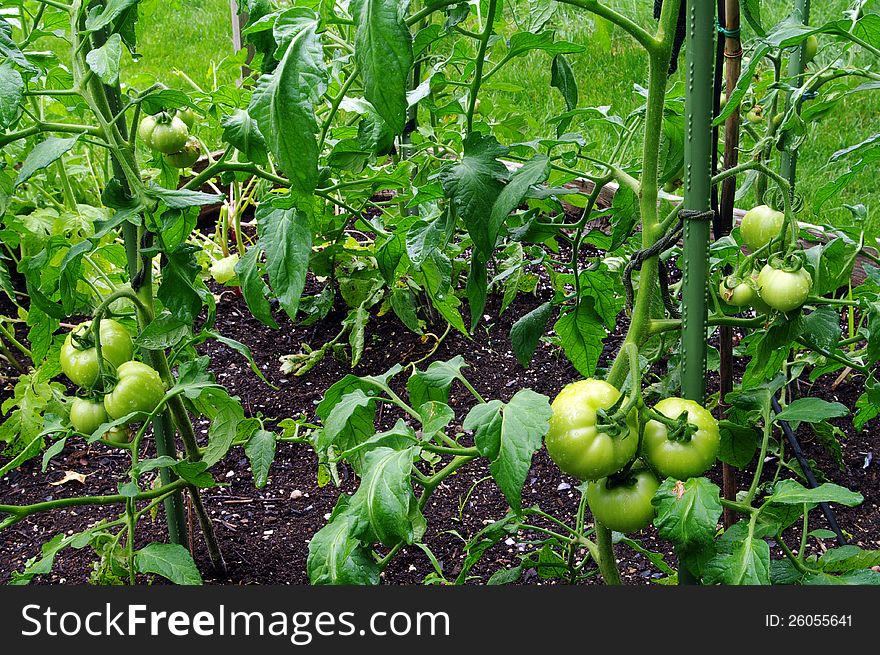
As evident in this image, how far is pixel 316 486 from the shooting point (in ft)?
6.99

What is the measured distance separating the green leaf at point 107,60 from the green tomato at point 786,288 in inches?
35.0

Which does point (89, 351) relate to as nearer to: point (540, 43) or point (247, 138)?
point (247, 138)

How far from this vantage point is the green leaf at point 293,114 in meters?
0.88

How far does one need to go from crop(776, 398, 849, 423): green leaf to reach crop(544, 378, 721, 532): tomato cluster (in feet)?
0.79

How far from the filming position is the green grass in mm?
3186

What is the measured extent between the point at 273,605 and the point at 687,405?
660mm

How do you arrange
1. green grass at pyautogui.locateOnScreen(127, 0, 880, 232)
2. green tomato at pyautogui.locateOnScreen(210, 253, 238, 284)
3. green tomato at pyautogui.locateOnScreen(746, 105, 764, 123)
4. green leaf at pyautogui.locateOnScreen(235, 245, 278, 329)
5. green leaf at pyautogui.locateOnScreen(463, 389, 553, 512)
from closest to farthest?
green leaf at pyautogui.locateOnScreen(463, 389, 553, 512), green leaf at pyautogui.locateOnScreen(235, 245, 278, 329), green tomato at pyautogui.locateOnScreen(746, 105, 764, 123), green tomato at pyautogui.locateOnScreen(210, 253, 238, 284), green grass at pyautogui.locateOnScreen(127, 0, 880, 232)

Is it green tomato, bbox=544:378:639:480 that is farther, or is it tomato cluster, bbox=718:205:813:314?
tomato cluster, bbox=718:205:813:314

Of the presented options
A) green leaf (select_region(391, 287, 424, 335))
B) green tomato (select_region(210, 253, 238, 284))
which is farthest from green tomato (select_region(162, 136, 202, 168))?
green tomato (select_region(210, 253, 238, 284))

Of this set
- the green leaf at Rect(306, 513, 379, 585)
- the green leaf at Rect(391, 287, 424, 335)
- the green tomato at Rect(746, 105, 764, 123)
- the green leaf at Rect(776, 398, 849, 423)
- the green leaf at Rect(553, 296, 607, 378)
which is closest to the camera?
the green leaf at Rect(306, 513, 379, 585)

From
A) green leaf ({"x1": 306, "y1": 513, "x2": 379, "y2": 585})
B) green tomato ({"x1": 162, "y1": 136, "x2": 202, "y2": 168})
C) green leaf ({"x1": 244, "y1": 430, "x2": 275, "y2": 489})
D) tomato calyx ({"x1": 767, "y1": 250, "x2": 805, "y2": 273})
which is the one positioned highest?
green tomato ({"x1": 162, "y1": 136, "x2": 202, "y2": 168})

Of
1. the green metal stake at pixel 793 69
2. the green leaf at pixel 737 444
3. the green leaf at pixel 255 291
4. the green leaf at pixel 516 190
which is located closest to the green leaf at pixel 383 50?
the green leaf at pixel 516 190

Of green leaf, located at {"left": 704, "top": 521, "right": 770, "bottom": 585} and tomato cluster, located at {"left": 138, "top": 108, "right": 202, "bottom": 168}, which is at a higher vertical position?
tomato cluster, located at {"left": 138, "top": 108, "right": 202, "bottom": 168}

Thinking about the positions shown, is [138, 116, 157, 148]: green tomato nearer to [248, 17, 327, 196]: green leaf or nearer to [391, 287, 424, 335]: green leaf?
[248, 17, 327, 196]: green leaf
